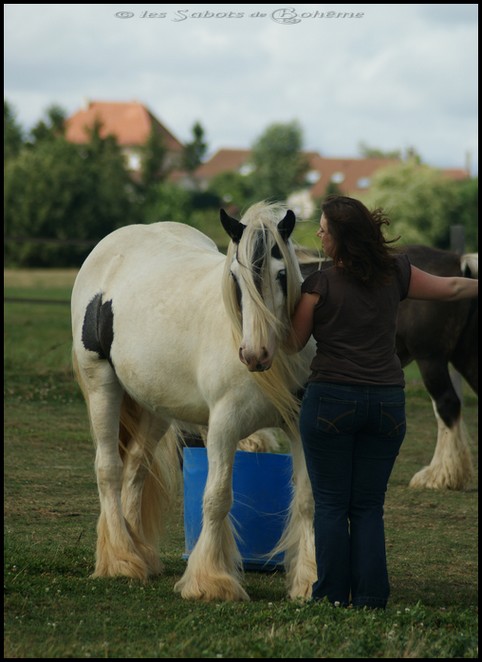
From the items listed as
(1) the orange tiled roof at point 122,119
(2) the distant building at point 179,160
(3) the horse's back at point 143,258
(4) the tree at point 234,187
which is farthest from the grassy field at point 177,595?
(1) the orange tiled roof at point 122,119

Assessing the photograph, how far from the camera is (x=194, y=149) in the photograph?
348 ft

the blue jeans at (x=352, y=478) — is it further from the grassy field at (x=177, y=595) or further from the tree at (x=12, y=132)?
the tree at (x=12, y=132)

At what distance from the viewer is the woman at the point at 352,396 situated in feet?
14.8

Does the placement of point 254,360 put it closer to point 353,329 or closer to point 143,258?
point 353,329

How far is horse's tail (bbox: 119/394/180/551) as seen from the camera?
237 inches

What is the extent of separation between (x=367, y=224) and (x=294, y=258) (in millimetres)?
370

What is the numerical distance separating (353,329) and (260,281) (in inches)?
17.5

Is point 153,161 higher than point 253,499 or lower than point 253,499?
higher

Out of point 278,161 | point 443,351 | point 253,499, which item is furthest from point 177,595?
point 278,161

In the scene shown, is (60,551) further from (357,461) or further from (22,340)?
(22,340)

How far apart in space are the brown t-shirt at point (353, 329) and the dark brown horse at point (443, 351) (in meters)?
3.95

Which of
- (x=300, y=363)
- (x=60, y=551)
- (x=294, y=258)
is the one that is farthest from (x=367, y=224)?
(x=60, y=551)

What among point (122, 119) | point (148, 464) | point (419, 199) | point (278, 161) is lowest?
point (148, 464)

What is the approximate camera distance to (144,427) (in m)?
6.10
